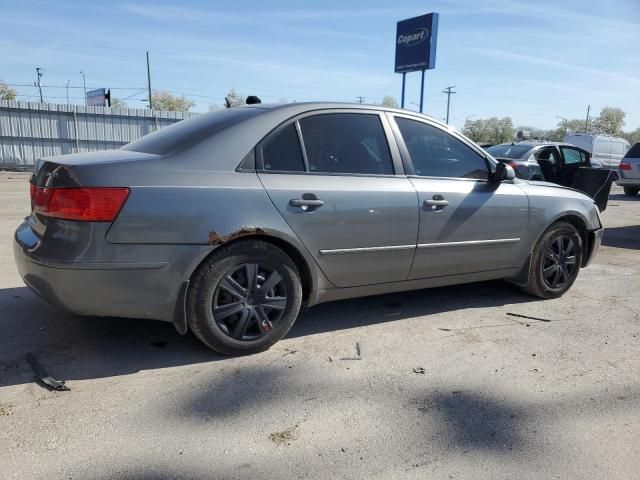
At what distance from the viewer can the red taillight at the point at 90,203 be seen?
284cm

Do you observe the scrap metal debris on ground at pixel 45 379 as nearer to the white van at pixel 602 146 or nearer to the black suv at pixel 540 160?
the black suv at pixel 540 160

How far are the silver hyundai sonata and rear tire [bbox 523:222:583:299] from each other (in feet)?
0.80

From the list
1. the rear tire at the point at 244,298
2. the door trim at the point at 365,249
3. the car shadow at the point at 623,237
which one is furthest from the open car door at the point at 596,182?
the rear tire at the point at 244,298

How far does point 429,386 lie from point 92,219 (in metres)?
2.13

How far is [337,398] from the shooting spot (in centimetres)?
293

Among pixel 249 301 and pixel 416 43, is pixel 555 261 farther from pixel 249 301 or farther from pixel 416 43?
pixel 416 43

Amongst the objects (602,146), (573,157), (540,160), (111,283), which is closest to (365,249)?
(111,283)

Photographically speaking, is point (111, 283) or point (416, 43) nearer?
point (111, 283)

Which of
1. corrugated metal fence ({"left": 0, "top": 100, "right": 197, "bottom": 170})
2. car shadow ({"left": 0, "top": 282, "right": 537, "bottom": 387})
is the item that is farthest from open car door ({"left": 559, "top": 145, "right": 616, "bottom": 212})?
corrugated metal fence ({"left": 0, "top": 100, "right": 197, "bottom": 170})

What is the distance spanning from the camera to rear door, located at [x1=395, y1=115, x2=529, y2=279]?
3.91 m

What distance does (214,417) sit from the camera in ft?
8.81

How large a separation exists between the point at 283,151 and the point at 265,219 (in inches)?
20.1

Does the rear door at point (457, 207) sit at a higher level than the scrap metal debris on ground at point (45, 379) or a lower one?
higher

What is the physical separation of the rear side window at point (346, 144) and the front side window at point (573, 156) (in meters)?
9.29
